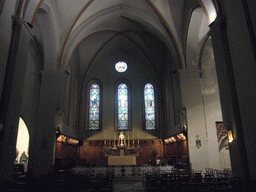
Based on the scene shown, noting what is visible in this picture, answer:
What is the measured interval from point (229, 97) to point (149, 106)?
11.2 metres

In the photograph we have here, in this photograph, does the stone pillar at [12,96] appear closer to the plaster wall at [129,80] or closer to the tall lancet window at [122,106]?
the plaster wall at [129,80]

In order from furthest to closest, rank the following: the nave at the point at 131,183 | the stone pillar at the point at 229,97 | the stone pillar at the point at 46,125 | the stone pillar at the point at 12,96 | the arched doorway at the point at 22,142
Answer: the arched doorway at the point at 22,142 → the stone pillar at the point at 46,125 → the stone pillar at the point at 229,97 → the stone pillar at the point at 12,96 → the nave at the point at 131,183

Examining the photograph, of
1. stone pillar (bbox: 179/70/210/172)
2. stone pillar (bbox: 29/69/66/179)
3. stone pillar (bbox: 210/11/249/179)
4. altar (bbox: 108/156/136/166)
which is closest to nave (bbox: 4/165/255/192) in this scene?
stone pillar (bbox: 210/11/249/179)

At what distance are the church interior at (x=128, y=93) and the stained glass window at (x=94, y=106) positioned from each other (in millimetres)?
84

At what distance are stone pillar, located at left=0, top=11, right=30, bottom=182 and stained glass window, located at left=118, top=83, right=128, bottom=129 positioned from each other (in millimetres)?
11184

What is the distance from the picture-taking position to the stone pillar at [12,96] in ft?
20.4

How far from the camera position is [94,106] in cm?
1808

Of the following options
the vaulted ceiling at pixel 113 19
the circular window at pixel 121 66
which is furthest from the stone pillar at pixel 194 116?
the circular window at pixel 121 66

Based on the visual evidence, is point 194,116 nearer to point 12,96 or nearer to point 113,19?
point 113,19

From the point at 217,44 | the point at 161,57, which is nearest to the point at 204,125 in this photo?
the point at 217,44

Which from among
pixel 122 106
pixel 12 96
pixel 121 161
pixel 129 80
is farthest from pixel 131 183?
pixel 129 80

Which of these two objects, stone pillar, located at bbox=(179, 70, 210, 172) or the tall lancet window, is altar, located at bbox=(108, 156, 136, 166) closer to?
stone pillar, located at bbox=(179, 70, 210, 172)

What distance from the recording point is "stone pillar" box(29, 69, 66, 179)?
1083cm

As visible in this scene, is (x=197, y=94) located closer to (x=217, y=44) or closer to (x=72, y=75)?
(x=217, y=44)
